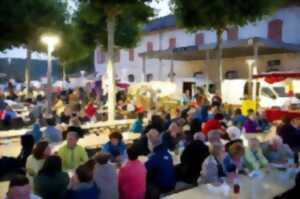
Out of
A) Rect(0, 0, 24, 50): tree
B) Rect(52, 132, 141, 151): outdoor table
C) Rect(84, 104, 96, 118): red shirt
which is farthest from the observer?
Rect(0, 0, 24, 50): tree

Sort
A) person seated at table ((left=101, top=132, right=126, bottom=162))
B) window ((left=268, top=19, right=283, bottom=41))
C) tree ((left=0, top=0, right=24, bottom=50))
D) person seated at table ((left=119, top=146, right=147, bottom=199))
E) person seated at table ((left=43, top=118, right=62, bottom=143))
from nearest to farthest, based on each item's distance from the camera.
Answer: person seated at table ((left=119, top=146, right=147, bottom=199)) → person seated at table ((left=101, top=132, right=126, bottom=162)) → person seated at table ((left=43, top=118, right=62, bottom=143)) → tree ((left=0, top=0, right=24, bottom=50)) → window ((left=268, top=19, right=283, bottom=41))

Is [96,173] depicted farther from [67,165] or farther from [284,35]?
[284,35]

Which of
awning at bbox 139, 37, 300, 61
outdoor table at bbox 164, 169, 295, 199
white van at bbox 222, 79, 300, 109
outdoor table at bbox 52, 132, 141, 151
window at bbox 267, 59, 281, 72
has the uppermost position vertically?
awning at bbox 139, 37, 300, 61

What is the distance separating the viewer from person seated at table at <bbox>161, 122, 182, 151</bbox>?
8.83m

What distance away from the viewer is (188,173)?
7.03 m

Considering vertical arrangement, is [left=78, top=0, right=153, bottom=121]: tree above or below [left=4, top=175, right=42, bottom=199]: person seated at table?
above

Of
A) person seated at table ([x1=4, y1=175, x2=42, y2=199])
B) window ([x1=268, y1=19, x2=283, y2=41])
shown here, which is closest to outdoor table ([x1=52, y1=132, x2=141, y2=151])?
person seated at table ([x1=4, y1=175, x2=42, y2=199])

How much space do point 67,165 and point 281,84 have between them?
14602 millimetres

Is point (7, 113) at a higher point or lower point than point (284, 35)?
lower

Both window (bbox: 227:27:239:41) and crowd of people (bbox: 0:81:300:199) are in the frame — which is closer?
crowd of people (bbox: 0:81:300:199)

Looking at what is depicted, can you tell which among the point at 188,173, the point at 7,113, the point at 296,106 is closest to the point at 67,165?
the point at 188,173

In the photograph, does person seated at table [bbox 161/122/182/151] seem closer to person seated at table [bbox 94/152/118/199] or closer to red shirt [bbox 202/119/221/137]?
red shirt [bbox 202/119/221/137]

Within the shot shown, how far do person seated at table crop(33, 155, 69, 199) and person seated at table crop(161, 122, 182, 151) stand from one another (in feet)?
11.4

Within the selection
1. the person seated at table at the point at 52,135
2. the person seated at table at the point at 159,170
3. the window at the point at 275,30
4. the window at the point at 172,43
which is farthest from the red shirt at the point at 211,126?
the window at the point at 172,43
